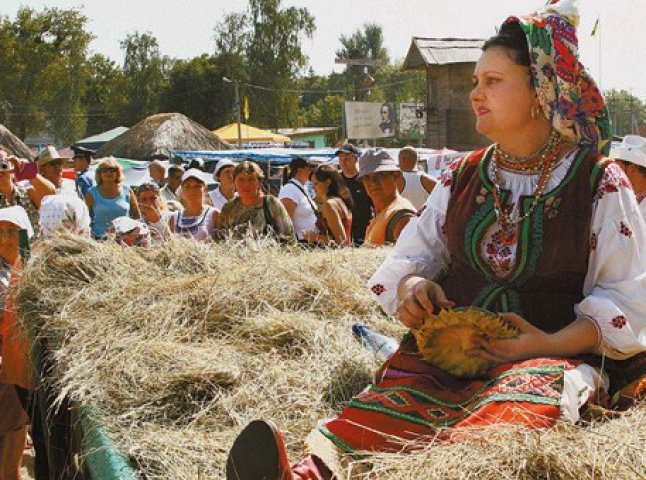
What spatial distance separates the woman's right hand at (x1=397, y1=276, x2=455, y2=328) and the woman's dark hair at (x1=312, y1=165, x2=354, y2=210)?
168 inches

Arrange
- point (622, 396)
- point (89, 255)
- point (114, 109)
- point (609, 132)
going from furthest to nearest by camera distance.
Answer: point (114, 109) → point (89, 255) → point (609, 132) → point (622, 396)

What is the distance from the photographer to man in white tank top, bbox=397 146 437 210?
7.52m

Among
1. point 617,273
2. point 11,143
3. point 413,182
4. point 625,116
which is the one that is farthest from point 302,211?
point 625,116

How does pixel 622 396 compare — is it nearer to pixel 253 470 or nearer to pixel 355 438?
pixel 355 438

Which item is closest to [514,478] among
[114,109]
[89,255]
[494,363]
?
[494,363]

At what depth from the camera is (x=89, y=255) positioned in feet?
13.2

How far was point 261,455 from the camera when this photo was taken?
168 centimetres

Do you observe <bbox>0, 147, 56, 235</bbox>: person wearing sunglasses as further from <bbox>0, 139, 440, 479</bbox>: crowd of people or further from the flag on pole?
the flag on pole

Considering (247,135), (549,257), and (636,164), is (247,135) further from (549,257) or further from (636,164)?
(549,257)

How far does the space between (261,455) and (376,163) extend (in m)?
3.54

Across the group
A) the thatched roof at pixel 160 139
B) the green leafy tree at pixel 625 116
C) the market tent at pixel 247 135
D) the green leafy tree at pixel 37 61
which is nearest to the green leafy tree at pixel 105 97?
the green leafy tree at pixel 37 61

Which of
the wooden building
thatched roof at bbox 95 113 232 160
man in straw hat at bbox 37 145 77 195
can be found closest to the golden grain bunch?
man in straw hat at bbox 37 145 77 195

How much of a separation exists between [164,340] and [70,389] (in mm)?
397

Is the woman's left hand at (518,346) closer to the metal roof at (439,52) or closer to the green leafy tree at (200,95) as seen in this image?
the metal roof at (439,52)
